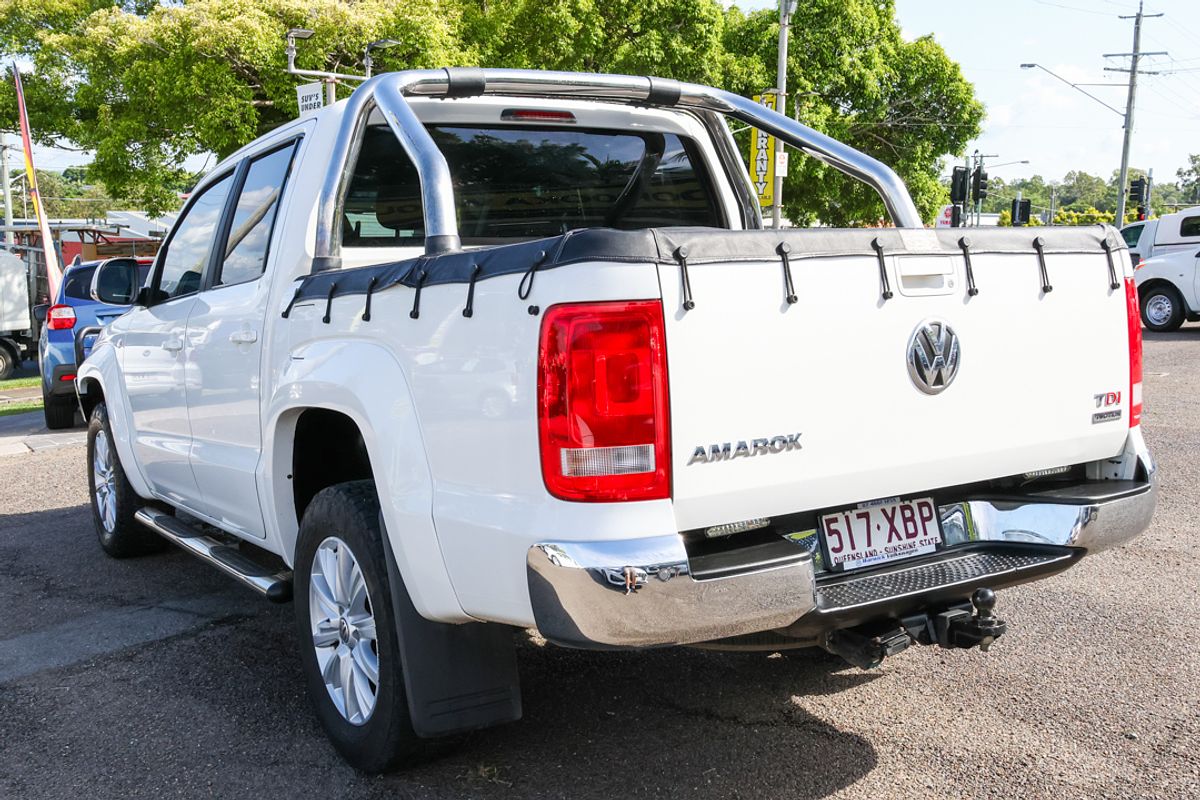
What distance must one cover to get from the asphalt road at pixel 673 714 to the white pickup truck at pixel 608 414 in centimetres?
40

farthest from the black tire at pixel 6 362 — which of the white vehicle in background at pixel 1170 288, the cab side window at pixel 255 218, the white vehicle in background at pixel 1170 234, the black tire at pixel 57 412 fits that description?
the white vehicle in background at pixel 1170 234

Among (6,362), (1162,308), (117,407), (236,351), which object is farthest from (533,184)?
(6,362)

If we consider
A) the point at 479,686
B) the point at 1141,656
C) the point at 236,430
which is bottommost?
the point at 1141,656

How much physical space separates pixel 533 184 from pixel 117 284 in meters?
2.34

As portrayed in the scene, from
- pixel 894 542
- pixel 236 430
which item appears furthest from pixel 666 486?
pixel 236 430

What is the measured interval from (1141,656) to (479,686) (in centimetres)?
260

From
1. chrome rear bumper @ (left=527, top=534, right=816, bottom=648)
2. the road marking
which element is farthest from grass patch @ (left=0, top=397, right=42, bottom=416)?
chrome rear bumper @ (left=527, top=534, right=816, bottom=648)

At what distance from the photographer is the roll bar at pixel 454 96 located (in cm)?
325

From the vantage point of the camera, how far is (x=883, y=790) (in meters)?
3.11

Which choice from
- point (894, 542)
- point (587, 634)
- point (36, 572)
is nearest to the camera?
point (587, 634)

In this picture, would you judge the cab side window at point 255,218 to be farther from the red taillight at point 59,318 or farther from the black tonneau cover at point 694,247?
the red taillight at point 59,318

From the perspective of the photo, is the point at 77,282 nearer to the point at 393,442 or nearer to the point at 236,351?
the point at 236,351

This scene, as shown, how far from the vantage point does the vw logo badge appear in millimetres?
2840

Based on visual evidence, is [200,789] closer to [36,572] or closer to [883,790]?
[883,790]
